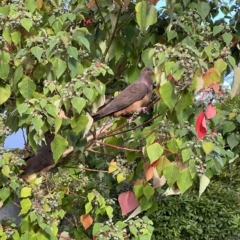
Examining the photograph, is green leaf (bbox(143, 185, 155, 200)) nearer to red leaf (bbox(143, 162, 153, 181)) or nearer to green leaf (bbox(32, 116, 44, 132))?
red leaf (bbox(143, 162, 153, 181))

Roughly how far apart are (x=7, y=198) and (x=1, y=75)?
55 centimetres

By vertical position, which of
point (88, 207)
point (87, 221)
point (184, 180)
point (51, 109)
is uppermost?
point (51, 109)

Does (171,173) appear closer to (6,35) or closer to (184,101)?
(184,101)

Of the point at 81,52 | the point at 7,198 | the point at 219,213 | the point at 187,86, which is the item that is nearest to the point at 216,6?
the point at 81,52

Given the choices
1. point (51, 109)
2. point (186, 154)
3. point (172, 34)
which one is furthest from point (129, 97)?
point (51, 109)

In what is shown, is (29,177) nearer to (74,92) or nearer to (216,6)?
(74,92)

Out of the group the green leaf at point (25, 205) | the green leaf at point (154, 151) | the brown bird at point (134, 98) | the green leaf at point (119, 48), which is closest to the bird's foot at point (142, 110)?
the brown bird at point (134, 98)

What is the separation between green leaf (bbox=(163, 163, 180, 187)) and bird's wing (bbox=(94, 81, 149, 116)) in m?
0.44

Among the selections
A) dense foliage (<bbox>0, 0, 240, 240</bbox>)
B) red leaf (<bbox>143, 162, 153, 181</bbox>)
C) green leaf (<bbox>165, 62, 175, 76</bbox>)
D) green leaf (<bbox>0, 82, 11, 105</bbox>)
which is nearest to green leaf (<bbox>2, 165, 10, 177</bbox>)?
dense foliage (<bbox>0, 0, 240, 240</bbox>)

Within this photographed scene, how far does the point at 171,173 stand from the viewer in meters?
1.70

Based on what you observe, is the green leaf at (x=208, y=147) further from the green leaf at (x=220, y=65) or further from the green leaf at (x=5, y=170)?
the green leaf at (x=5, y=170)

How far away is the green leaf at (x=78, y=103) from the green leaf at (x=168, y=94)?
0.24 m

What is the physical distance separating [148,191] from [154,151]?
25cm

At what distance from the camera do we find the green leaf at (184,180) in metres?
1.71
